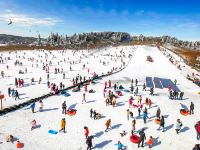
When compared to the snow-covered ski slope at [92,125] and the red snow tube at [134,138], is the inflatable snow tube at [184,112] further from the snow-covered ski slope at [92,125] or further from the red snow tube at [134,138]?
the red snow tube at [134,138]

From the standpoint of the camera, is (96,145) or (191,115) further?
(191,115)

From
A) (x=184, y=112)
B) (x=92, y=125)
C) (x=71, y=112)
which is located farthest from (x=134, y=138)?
(x=184, y=112)

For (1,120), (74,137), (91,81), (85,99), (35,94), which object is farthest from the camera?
(91,81)

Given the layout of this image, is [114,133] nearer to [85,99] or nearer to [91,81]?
[85,99]

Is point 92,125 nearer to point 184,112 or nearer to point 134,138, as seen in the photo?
point 134,138

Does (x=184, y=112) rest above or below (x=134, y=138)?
above

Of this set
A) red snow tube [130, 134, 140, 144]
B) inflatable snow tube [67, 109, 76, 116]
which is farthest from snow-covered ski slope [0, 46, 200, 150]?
inflatable snow tube [67, 109, 76, 116]

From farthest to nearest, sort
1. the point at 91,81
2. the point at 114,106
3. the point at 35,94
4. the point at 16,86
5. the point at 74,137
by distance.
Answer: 1. the point at 91,81
2. the point at 16,86
3. the point at 35,94
4. the point at 114,106
5. the point at 74,137

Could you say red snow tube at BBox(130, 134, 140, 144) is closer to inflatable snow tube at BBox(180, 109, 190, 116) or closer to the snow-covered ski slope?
the snow-covered ski slope

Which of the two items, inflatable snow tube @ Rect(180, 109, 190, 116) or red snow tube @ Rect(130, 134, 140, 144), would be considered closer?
red snow tube @ Rect(130, 134, 140, 144)

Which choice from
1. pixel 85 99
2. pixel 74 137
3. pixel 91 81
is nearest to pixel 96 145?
pixel 74 137

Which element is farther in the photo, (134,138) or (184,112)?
(184,112)
